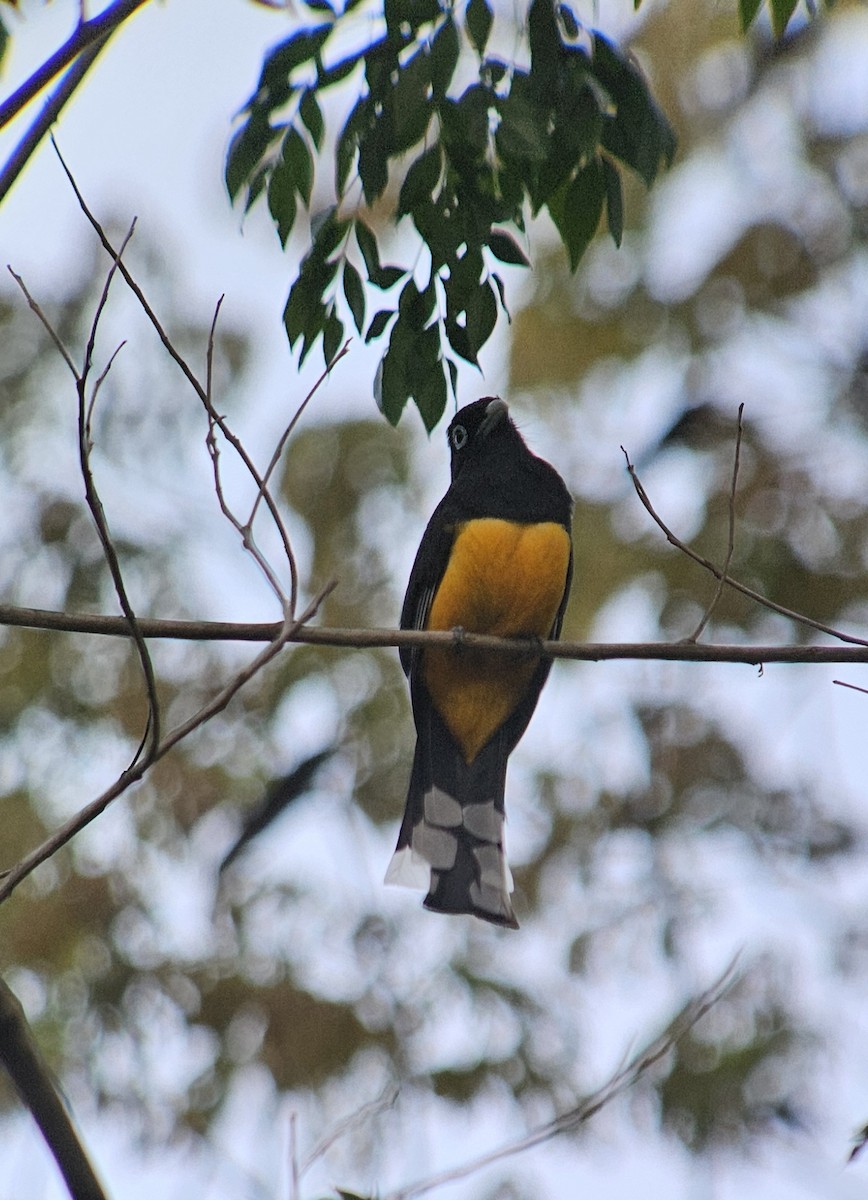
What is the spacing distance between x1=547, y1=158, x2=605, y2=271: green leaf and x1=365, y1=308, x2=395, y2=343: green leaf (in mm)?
434

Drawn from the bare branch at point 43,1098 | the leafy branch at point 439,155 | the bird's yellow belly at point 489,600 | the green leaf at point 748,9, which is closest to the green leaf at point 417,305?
the leafy branch at point 439,155

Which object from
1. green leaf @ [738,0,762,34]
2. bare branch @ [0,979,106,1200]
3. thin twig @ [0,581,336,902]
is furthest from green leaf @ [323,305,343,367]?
bare branch @ [0,979,106,1200]

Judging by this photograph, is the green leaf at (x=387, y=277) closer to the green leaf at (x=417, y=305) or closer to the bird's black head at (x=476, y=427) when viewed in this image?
the green leaf at (x=417, y=305)

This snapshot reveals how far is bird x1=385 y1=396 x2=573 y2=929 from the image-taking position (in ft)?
13.3

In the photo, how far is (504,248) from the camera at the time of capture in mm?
3088

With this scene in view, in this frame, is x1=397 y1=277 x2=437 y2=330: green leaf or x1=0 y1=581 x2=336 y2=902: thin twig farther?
x1=397 y1=277 x2=437 y2=330: green leaf

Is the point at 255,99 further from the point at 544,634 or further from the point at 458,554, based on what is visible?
the point at 544,634

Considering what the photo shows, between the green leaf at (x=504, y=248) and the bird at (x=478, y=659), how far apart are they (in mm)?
1256

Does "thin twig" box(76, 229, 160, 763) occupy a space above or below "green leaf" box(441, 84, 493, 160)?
below

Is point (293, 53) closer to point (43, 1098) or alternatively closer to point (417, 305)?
point (417, 305)

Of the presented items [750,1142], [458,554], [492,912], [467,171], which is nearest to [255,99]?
[467,171]

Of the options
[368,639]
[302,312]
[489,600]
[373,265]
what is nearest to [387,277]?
[373,265]

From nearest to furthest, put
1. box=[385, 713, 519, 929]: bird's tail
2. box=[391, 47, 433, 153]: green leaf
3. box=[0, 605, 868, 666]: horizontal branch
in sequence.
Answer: box=[0, 605, 868, 666]: horizontal branch
box=[391, 47, 433, 153]: green leaf
box=[385, 713, 519, 929]: bird's tail

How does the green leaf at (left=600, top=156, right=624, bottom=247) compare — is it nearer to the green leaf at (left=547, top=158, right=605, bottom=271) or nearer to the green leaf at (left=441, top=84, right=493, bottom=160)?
the green leaf at (left=547, top=158, right=605, bottom=271)
